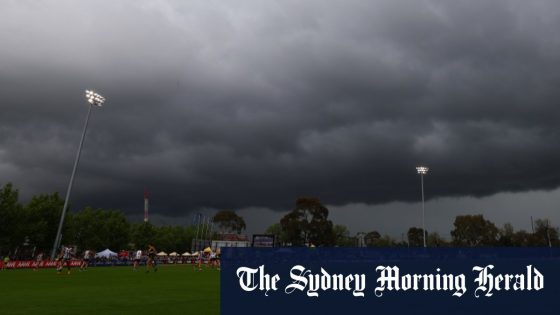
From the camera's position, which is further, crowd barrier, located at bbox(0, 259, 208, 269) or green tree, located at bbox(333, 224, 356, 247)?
green tree, located at bbox(333, 224, 356, 247)

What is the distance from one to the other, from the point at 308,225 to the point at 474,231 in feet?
200

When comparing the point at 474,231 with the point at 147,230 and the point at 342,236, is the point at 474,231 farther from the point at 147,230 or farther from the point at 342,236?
the point at 147,230

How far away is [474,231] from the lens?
163 metres

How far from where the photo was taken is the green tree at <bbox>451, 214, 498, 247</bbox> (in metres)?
162

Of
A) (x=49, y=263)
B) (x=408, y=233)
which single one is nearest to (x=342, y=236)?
(x=408, y=233)

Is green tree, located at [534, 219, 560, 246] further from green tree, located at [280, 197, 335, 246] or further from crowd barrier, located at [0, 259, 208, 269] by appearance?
crowd barrier, located at [0, 259, 208, 269]

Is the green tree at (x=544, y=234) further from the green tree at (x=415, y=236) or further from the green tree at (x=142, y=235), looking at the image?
the green tree at (x=142, y=235)

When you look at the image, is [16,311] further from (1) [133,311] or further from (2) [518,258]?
(2) [518,258]

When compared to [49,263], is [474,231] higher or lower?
higher

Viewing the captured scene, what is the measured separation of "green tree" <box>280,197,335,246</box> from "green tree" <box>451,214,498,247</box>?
172ft

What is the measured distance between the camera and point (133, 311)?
46.2 ft

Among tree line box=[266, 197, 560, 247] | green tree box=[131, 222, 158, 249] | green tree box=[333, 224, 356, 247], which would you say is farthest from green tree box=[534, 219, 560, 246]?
green tree box=[131, 222, 158, 249]

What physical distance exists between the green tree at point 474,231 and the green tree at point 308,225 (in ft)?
172

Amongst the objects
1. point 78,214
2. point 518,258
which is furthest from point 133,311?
point 78,214
